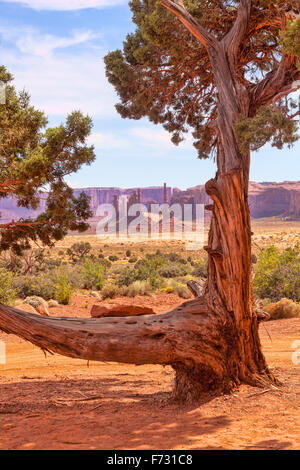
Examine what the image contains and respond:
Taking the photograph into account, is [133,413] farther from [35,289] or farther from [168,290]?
[168,290]

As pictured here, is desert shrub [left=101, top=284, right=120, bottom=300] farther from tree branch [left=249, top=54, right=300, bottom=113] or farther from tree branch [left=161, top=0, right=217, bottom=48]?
tree branch [left=161, top=0, right=217, bottom=48]

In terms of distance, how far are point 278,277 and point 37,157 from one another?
1255 cm

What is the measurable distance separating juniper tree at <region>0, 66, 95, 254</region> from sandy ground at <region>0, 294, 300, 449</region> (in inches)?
109

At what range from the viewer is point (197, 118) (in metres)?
10.4

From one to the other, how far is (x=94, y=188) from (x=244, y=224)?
437 ft

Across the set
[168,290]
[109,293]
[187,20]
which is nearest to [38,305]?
[109,293]

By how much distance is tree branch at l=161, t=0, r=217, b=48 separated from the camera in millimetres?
7070

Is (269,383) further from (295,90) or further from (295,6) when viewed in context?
(295,6)

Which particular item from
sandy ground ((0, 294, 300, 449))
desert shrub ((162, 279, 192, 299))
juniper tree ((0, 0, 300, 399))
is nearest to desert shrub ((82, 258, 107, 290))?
desert shrub ((162, 279, 192, 299))

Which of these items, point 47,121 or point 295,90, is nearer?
point 295,90

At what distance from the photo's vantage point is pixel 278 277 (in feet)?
56.4

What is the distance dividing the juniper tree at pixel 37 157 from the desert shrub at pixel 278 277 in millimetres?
10891

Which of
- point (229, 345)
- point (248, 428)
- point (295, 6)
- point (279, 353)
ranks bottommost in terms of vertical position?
point (279, 353)
